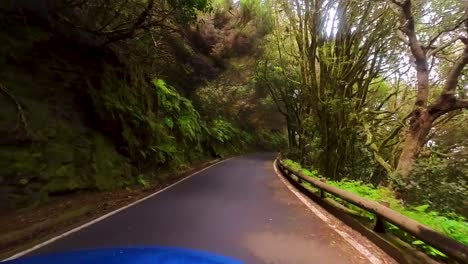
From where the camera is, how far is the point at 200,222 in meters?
7.32

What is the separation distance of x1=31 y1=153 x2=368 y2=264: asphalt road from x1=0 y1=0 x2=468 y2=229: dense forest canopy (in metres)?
2.07

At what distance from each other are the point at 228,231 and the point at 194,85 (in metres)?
19.5

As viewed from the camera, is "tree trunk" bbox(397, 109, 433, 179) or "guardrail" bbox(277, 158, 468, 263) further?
"tree trunk" bbox(397, 109, 433, 179)

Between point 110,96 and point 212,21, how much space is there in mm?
10628

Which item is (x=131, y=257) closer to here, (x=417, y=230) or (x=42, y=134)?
(x=417, y=230)

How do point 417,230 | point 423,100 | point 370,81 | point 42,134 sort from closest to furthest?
point 417,230 < point 42,134 < point 423,100 < point 370,81

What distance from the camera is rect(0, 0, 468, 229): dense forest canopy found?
8.91 meters

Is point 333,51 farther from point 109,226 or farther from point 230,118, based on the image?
point 230,118

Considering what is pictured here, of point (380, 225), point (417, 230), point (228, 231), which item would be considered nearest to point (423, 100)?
point (380, 225)

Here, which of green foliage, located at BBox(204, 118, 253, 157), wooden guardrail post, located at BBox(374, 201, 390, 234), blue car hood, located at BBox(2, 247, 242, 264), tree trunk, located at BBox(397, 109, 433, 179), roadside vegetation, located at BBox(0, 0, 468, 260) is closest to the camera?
blue car hood, located at BBox(2, 247, 242, 264)

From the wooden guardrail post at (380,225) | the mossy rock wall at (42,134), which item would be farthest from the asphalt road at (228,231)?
the mossy rock wall at (42,134)

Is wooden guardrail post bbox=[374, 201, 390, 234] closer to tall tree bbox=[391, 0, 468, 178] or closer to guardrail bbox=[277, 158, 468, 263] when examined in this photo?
guardrail bbox=[277, 158, 468, 263]

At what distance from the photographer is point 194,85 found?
25234 millimetres

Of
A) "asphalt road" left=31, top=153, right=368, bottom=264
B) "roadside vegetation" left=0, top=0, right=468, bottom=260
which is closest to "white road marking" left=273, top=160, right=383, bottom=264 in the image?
"asphalt road" left=31, top=153, right=368, bottom=264
